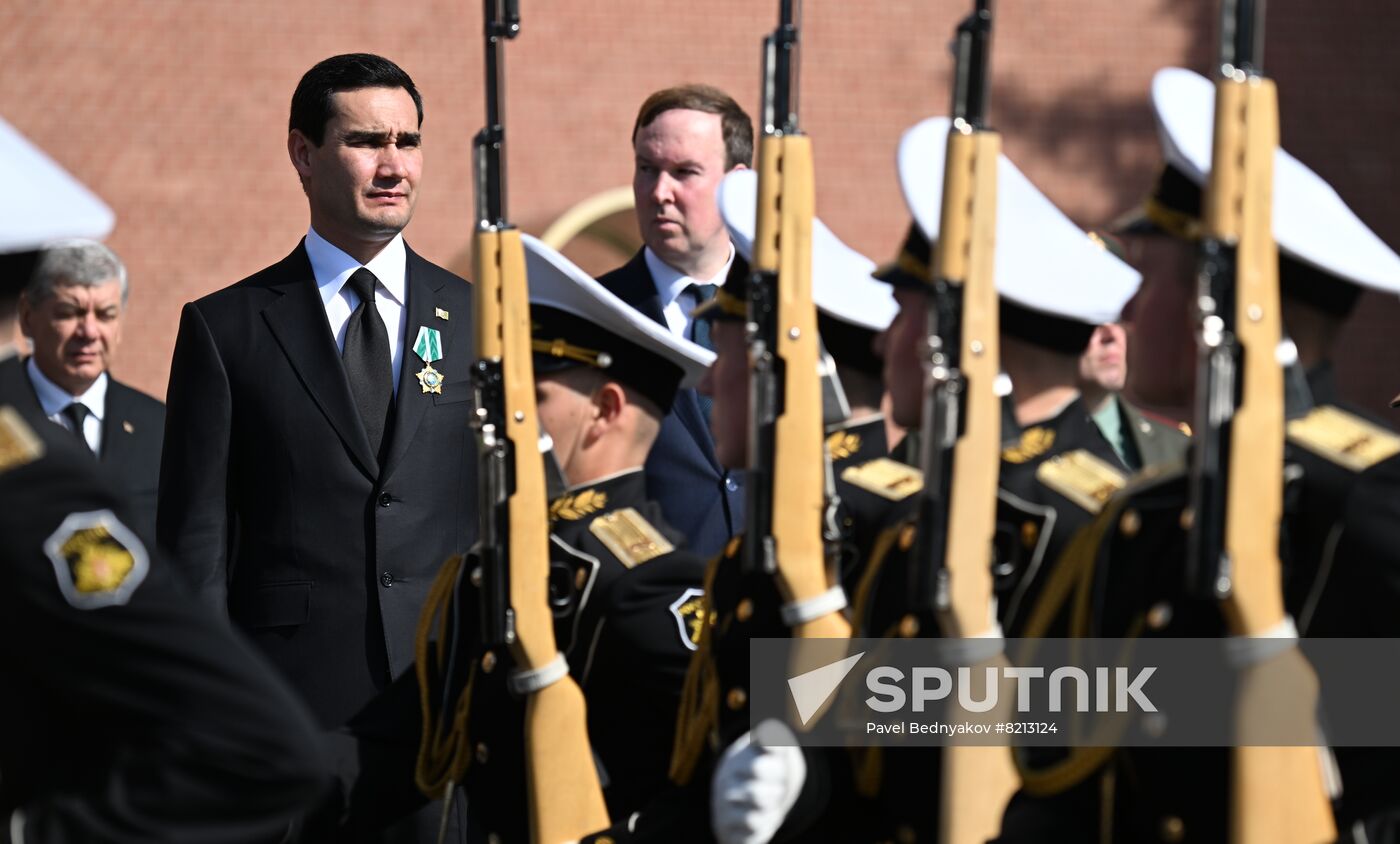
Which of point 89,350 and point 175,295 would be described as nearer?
point 89,350

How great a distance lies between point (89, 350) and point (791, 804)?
13.1 feet

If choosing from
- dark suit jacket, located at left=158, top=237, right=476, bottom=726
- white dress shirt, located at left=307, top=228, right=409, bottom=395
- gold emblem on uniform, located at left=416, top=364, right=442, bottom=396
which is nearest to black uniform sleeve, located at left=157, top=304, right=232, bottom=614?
dark suit jacket, located at left=158, top=237, right=476, bottom=726

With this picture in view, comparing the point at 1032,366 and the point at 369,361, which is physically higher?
the point at 369,361

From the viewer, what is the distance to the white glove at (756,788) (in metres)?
3.14

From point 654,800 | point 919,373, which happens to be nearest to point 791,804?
point 654,800

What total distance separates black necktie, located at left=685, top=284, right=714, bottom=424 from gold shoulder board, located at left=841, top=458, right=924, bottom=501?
3.77 feet

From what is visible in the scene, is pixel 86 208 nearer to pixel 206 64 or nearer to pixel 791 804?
pixel 791 804

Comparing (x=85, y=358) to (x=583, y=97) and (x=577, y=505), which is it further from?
(x=583, y=97)

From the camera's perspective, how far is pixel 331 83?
471cm

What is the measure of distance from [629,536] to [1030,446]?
736 mm

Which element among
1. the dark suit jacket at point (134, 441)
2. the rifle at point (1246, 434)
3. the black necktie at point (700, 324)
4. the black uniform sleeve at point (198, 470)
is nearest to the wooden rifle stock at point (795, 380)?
the rifle at point (1246, 434)

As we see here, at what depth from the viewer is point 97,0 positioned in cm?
1029

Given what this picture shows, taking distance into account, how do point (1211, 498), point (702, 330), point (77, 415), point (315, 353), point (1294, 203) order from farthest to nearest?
point (77, 415), point (702, 330), point (315, 353), point (1294, 203), point (1211, 498)

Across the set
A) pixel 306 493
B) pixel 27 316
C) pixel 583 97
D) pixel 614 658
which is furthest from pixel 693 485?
pixel 583 97
